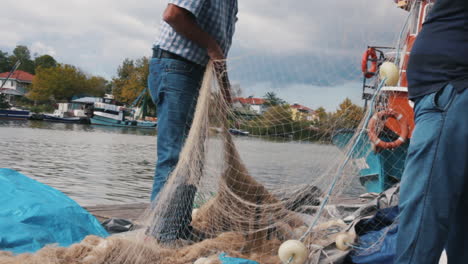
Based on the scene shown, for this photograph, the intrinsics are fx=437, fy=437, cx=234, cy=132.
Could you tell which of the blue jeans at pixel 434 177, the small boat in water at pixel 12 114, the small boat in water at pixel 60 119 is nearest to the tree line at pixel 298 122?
the blue jeans at pixel 434 177

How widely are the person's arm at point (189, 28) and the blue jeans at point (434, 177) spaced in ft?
4.30

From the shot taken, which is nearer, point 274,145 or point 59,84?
point 274,145

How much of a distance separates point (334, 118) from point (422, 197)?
43.7 inches

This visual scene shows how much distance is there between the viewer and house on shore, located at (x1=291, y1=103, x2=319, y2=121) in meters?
2.57

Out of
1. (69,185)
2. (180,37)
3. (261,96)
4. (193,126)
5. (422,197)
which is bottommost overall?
(69,185)

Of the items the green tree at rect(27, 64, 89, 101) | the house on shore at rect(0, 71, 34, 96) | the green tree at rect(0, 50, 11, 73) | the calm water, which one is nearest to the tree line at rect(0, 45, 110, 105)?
the green tree at rect(27, 64, 89, 101)

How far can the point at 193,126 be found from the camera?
8.38 feet

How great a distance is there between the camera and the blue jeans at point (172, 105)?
259cm

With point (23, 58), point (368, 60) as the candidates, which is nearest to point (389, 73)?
point (368, 60)

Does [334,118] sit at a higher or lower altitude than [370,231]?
higher

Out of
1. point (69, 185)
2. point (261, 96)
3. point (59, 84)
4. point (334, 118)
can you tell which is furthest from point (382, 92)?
point (59, 84)

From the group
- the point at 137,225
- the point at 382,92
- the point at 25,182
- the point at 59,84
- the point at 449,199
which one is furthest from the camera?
the point at 59,84

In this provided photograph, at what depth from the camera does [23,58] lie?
83.4m

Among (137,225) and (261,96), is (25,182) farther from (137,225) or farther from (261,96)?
(261,96)
